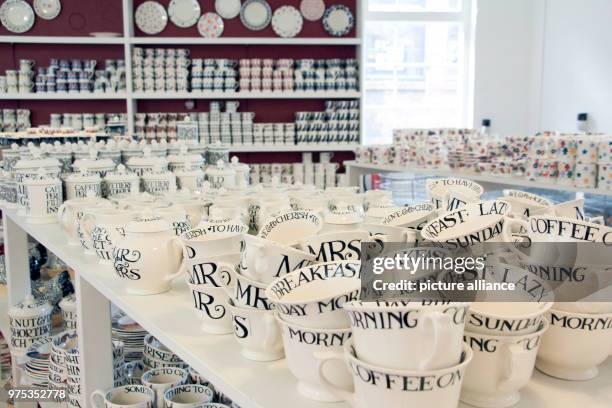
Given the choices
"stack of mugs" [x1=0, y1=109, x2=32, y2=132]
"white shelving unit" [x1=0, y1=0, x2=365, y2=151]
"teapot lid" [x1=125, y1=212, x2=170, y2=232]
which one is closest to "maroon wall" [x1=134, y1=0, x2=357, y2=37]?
"white shelving unit" [x1=0, y1=0, x2=365, y2=151]

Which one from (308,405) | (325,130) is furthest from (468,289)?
(325,130)

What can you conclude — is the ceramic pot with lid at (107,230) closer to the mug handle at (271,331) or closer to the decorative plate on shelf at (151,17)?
the mug handle at (271,331)

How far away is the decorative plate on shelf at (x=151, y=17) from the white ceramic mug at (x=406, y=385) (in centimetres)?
494

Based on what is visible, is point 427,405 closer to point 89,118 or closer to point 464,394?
point 464,394

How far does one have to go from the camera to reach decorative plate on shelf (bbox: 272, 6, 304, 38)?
5.32 metres

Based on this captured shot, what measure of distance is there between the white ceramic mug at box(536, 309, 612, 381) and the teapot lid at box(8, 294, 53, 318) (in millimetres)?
1752

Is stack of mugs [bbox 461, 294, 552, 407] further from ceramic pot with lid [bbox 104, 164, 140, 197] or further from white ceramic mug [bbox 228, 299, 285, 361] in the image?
ceramic pot with lid [bbox 104, 164, 140, 197]

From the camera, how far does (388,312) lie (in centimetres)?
63

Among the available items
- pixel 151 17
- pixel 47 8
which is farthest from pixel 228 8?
pixel 47 8

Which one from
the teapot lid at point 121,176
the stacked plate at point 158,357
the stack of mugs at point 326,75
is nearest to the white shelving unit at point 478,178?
the stack of mugs at point 326,75

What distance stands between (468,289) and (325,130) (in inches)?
173

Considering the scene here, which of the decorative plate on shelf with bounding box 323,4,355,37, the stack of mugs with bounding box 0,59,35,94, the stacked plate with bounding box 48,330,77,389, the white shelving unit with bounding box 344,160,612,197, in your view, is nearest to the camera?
the stacked plate with bounding box 48,330,77,389

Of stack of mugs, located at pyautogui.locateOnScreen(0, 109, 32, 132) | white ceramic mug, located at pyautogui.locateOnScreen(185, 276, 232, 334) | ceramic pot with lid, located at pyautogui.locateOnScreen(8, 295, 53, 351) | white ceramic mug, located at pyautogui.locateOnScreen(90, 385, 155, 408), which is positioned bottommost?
ceramic pot with lid, located at pyautogui.locateOnScreen(8, 295, 53, 351)

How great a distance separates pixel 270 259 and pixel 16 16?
4.93 m
